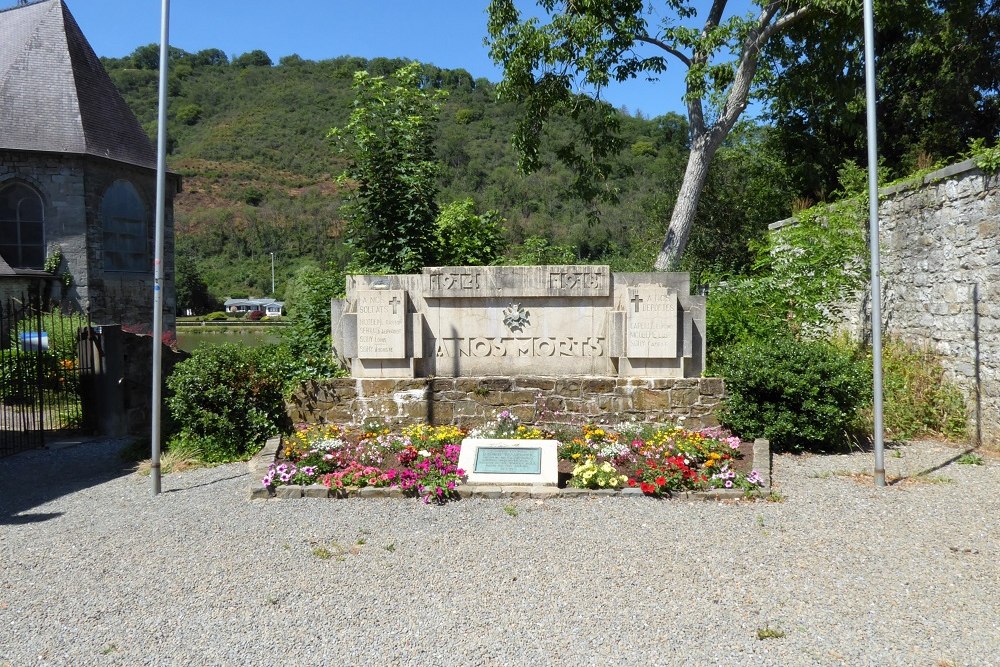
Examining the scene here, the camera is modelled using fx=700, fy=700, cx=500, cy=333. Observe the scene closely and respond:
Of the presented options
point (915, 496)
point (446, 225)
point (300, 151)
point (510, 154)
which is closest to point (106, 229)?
point (446, 225)

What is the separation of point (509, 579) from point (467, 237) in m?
8.20

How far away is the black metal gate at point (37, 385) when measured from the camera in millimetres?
9242

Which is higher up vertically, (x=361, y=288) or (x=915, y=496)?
(x=361, y=288)

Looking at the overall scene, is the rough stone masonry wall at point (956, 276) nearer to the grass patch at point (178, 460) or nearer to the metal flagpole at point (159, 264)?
the metal flagpole at point (159, 264)

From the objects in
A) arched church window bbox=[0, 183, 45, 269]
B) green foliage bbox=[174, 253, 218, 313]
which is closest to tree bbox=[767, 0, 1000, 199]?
arched church window bbox=[0, 183, 45, 269]

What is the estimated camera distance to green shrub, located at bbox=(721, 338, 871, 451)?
7.20 m

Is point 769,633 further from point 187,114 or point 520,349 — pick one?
point 187,114

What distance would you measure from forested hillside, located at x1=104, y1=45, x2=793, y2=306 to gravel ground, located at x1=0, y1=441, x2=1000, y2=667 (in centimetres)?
836

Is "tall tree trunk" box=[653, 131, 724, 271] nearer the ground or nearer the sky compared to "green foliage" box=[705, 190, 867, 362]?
nearer the sky

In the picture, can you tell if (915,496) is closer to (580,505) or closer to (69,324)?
(580,505)

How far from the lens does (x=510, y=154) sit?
64.1m

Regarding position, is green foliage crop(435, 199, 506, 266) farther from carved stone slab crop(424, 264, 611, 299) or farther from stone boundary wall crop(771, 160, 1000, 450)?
stone boundary wall crop(771, 160, 1000, 450)

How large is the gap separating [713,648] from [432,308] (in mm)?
5281

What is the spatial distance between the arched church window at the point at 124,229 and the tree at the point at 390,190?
31.1 ft
